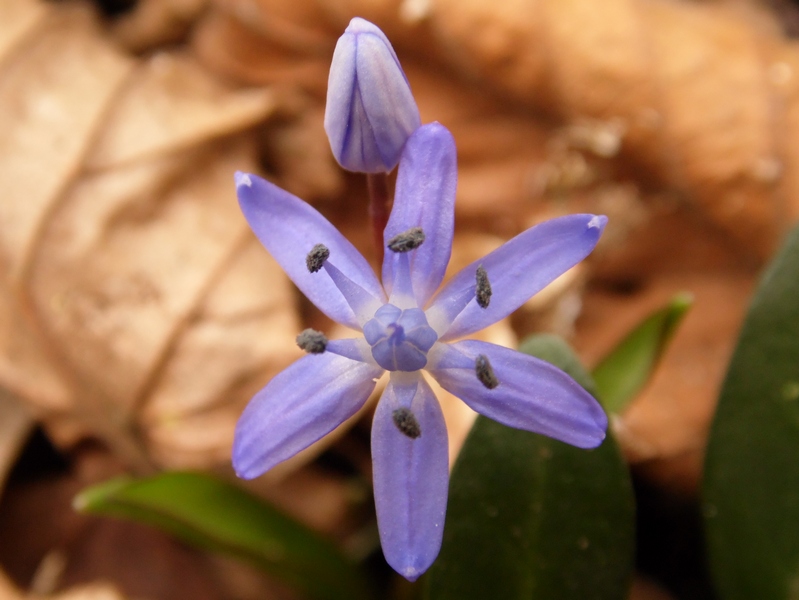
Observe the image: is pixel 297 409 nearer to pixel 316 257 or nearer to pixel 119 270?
pixel 316 257

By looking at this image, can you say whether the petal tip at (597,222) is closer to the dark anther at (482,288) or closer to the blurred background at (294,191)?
the dark anther at (482,288)

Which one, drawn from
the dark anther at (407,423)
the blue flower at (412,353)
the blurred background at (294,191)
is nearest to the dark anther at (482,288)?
the blue flower at (412,353)

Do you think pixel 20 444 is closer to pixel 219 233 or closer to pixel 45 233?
pixel 45 233

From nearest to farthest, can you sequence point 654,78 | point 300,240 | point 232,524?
point 300,240 < point 232,524 < point 654,78

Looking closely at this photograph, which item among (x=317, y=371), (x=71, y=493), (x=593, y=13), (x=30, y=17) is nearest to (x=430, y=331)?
(x=317, y=371)

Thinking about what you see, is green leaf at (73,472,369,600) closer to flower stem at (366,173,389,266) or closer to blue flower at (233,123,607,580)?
blue flower at (233,123,607,580)

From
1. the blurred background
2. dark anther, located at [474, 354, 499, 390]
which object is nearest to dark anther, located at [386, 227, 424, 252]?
dark anther, located at [474, 354, 499, 390]

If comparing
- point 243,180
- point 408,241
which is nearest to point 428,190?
point 408,241
